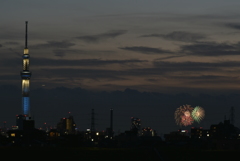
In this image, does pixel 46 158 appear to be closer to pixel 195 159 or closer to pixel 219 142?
pixel 195 159

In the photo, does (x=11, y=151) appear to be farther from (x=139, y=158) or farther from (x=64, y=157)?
(x=139, y=158)

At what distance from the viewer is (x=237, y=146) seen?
149m

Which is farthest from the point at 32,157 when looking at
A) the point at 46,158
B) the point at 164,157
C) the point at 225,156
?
the point at 225,156

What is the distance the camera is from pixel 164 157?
10169 cm

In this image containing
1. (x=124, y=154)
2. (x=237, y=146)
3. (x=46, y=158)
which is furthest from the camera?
(x=237, y=146)

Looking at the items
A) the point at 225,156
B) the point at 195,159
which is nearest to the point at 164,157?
the point at 195,159

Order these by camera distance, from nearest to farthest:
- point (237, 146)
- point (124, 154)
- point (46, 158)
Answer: point (46, 158) < point (124, 154) < point (237, 146)

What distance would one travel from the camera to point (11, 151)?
10038cm

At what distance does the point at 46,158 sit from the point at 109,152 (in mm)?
15103

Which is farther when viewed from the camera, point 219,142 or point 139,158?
point 219,142

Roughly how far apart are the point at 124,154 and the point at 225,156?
2179 centimetres

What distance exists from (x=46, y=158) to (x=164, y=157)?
24508 millimetres

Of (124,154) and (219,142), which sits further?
(219,142)

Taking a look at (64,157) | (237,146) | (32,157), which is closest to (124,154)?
(64,157)
